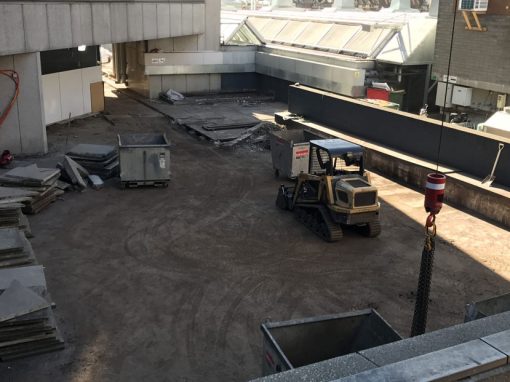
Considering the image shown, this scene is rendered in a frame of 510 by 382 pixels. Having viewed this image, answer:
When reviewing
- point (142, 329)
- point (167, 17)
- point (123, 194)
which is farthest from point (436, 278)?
point (167, 17)

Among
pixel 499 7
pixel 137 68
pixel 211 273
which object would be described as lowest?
pixel 211 273

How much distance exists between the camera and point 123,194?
632 inches

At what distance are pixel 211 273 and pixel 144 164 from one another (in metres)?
5.85

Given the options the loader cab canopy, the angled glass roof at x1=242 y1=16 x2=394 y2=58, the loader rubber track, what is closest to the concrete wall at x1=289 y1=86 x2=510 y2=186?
the loader cab canopy

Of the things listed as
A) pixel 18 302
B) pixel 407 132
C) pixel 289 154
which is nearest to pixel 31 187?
pixel 18 302

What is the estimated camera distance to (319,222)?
43.9 ft

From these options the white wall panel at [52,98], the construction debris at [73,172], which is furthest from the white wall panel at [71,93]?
the construction debris at [73,172]

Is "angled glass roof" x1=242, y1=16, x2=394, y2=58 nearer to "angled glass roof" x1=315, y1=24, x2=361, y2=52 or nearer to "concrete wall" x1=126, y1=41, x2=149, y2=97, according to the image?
"angled glass roof" x1=315, y1=24, x2=361, y2=52

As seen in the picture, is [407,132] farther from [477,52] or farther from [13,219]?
[13,219]

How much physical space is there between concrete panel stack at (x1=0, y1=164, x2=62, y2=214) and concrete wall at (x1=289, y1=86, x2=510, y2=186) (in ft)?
34.8

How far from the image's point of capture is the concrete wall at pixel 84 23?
17.0m

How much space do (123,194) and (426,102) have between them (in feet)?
54.1

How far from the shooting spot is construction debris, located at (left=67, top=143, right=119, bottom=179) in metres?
17.3

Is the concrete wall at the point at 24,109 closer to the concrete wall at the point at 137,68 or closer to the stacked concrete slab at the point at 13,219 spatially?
the stacked concrete slab at the point at 13,219
